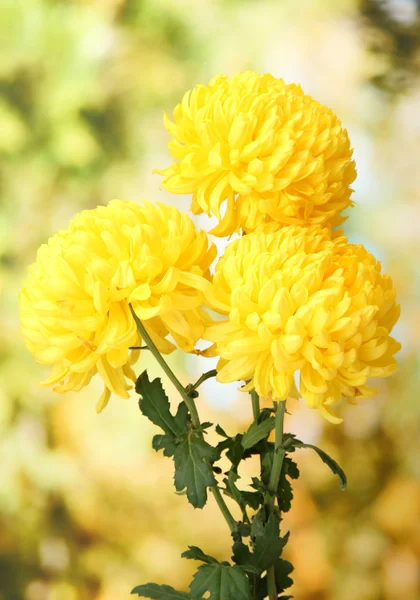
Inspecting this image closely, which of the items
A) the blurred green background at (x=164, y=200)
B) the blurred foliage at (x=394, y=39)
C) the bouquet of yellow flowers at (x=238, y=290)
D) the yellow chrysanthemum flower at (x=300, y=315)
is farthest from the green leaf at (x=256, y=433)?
the blurred foliage at (x=394, y=39)

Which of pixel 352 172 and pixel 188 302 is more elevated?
pixel 352 172

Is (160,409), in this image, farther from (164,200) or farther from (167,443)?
(164,200)

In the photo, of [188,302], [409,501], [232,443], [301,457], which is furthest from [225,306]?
[409,501]

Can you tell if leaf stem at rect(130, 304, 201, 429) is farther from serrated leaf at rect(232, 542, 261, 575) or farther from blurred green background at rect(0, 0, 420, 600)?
blurred green background at rect(0, 0, 420, 600)

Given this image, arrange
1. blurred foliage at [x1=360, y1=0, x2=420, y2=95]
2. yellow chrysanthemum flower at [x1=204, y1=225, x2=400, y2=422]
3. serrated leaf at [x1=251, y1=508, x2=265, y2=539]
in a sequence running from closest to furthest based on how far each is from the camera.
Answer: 1. yellow chrysanthemum flower at [x1=204, y1=225, x2=400, y2=422]
2. serrated leaf at [x1=251, y1=508, x2=265, y2=539]
3. blurred foliage at [x1=360, y1=0, x2=420, y2=95]

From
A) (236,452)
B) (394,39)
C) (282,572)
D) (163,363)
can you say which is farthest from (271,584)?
(394,39)

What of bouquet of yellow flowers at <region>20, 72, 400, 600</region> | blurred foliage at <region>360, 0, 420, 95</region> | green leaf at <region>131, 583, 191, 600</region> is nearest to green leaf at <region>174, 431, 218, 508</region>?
bouquet of yellow flowers at <region>20, 72, 400, 600</region>

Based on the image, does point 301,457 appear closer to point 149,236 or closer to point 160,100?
point 160,100
